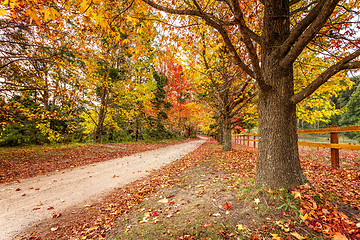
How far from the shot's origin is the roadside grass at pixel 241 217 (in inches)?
77.0

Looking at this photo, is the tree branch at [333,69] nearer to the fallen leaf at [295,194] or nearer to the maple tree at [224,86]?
the fallen leaf at [295,194]

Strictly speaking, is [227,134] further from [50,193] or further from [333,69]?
[50,193]

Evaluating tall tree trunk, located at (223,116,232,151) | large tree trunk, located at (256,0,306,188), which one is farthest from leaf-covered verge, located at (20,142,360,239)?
tall tree trunk, located at (223,116,232,151)

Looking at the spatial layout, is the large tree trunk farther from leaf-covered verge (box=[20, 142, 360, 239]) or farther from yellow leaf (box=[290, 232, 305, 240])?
yellow leaf (box=[290, 232, 305, 240])

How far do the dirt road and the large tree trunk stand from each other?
13.8 ft

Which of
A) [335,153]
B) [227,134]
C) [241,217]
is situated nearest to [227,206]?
[241,217]

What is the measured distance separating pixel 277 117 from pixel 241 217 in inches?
71.1

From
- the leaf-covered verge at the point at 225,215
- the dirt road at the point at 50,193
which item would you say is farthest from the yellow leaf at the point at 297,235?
the dirt road at the point at 50,193

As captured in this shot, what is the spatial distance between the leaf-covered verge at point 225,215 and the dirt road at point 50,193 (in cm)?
46

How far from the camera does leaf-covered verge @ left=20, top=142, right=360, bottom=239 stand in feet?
6.56

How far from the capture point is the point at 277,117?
9.02 feet

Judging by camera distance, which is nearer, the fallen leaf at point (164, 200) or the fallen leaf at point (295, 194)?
the fallen leaf at point (295, 194)

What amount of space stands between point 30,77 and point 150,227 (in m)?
8.41

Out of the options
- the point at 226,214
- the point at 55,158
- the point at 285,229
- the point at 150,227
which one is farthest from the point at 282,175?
the point at 55,158
